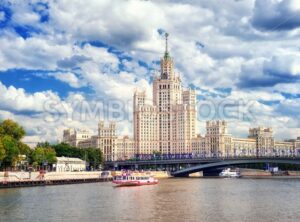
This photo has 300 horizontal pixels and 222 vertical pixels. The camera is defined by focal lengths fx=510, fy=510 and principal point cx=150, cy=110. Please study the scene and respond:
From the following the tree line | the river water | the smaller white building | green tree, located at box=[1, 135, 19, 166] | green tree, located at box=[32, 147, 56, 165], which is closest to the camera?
the river water

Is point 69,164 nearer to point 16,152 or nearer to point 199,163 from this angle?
point 199,163

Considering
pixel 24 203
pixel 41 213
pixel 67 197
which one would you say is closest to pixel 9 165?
pixel 67 197

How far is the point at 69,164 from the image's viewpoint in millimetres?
135625

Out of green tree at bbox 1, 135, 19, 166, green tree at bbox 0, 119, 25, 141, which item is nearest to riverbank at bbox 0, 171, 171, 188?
green tree at bbox 1, 135, 19, 166

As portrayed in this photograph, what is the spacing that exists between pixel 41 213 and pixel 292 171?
139 meters

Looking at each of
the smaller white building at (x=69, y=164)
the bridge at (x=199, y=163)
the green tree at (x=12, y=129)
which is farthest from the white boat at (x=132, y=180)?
the bridge at (x=199, y=163)

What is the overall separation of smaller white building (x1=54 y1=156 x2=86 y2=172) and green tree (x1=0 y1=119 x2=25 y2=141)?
26.5 metres

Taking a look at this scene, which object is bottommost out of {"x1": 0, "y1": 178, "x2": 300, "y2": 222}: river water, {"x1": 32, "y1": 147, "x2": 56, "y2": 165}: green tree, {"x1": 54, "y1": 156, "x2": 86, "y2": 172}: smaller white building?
{"x1": 0, "y1": 178, "x2": 300, "y2": 222}: river water

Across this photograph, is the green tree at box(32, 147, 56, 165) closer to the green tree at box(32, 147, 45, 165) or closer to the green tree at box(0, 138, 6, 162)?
the green tree at box(32, 147, 45, 165)

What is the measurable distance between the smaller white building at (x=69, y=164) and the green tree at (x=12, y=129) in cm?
2652

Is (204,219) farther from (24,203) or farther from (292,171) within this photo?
(292,171)

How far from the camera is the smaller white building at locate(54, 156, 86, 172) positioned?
425 feet

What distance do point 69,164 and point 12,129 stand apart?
1491 inches

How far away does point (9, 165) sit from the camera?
95.2m
